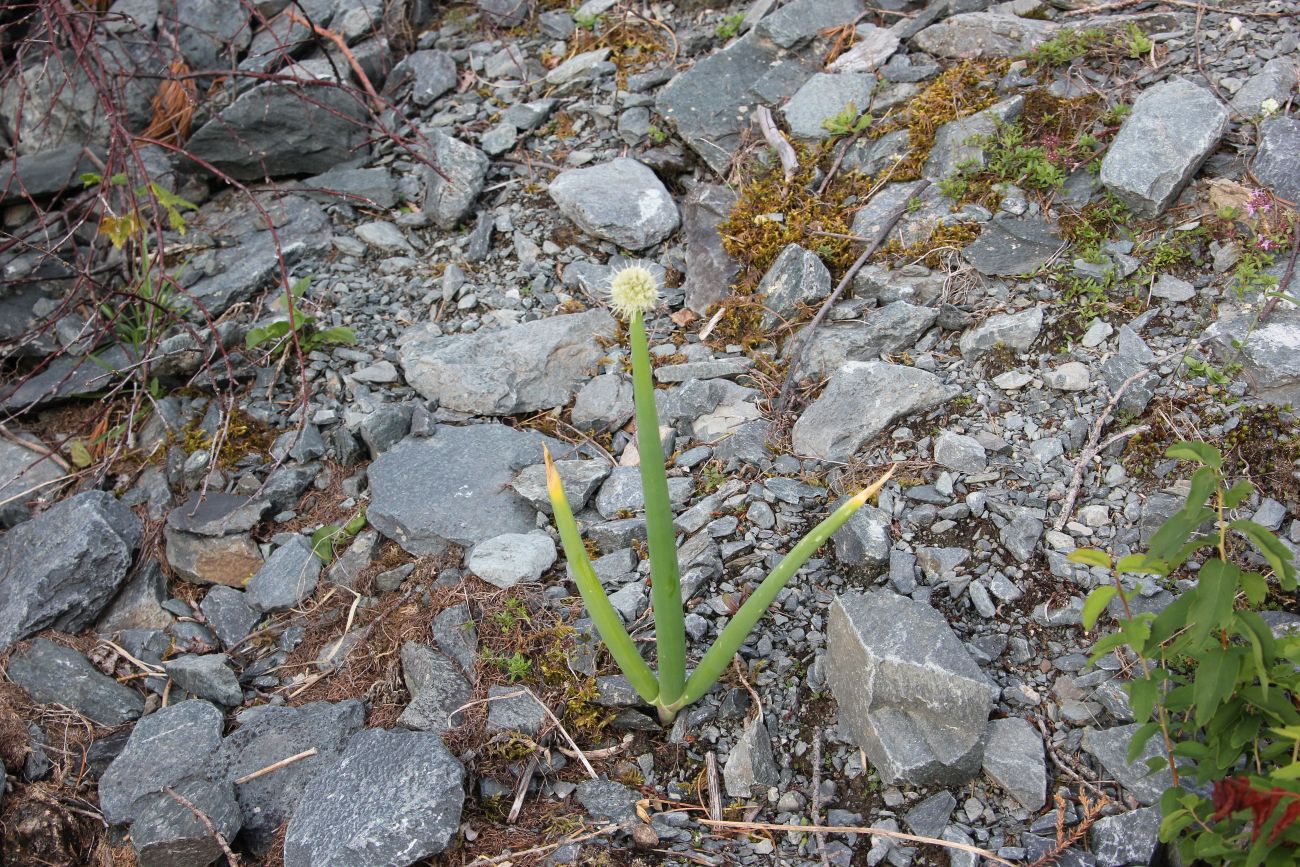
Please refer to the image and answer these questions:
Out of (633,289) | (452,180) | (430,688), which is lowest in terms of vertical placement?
(430,688)

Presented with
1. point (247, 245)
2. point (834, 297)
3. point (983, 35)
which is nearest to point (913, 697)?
point (834, 297)

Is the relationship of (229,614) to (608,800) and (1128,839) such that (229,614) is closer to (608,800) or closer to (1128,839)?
(608,800)

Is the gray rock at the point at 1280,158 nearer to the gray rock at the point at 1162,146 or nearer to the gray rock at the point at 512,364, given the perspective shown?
the gray rock at the point at 1162,146

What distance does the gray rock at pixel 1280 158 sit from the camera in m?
2.86

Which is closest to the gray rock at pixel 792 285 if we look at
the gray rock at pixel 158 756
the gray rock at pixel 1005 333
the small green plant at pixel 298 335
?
the gray rock at pixel 1005 333

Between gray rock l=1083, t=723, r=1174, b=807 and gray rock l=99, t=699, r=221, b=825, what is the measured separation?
224cm

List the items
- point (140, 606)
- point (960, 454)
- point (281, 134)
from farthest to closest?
point (281, 134) → point (140, 606) → point (960, 454)

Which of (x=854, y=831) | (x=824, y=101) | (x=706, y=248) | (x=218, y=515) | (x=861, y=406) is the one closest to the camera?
(x=854, y=831)

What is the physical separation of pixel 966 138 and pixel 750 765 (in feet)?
7.98

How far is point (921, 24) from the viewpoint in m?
3.96

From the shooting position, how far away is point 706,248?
143 inches

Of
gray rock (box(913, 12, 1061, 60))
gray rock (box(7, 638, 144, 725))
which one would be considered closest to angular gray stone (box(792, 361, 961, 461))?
gray rock (box(913, 12, 1061, 60))

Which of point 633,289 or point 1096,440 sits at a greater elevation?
point 633,289

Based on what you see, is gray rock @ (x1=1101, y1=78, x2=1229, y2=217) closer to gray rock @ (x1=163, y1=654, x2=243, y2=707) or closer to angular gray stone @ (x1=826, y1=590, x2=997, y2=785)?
angular gray stone @ (x1=826, y1=590, x2=997, y2=785)
